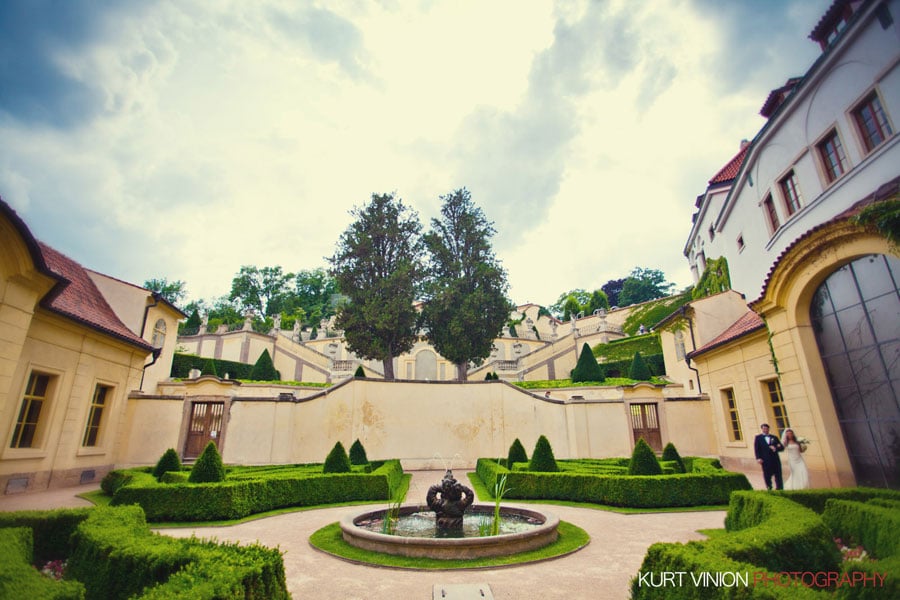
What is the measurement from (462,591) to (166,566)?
10.5 ft

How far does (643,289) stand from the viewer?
65.2 metres

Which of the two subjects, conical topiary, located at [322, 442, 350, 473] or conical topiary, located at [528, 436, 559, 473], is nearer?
conical topiary, located at [322, 442, 350, 473]

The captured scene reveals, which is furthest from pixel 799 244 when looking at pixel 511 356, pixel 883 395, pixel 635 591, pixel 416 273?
pixel 511 356

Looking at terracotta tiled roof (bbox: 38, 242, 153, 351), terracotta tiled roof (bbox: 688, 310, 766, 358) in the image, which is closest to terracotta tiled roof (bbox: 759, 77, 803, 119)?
terracotta tiled roof (bbox: 688, 310, 766, 358)

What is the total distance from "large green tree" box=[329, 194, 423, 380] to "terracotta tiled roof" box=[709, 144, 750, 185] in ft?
62.7

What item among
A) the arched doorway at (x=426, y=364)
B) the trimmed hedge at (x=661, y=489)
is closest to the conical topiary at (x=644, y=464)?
the trimmed hedge at (x=661, y=489)

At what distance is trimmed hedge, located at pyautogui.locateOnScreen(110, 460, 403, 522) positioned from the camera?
938cm

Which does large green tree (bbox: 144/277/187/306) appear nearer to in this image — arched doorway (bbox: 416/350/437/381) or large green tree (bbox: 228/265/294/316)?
large green tree (bbox: 228/265/294/316)

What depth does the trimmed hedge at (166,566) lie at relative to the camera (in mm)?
3371

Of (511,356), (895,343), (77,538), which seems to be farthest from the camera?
(511,356)

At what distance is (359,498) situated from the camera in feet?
40.9

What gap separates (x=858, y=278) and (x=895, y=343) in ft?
4.97

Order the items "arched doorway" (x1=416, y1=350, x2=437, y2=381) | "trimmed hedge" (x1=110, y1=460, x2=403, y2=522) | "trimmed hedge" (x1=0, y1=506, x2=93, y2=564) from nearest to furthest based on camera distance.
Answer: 1. "trimmed hedge" (x1=0, y1=506, x2=93, y2=564)
2. "trimmed hedge" (x1=110, y1=460, x2=403, y2=522)
3. "arched doorway" (x1=416, y1=350, x2=437, y2=381)

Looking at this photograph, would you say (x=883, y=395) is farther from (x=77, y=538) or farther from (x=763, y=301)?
(x=77, y=538)
